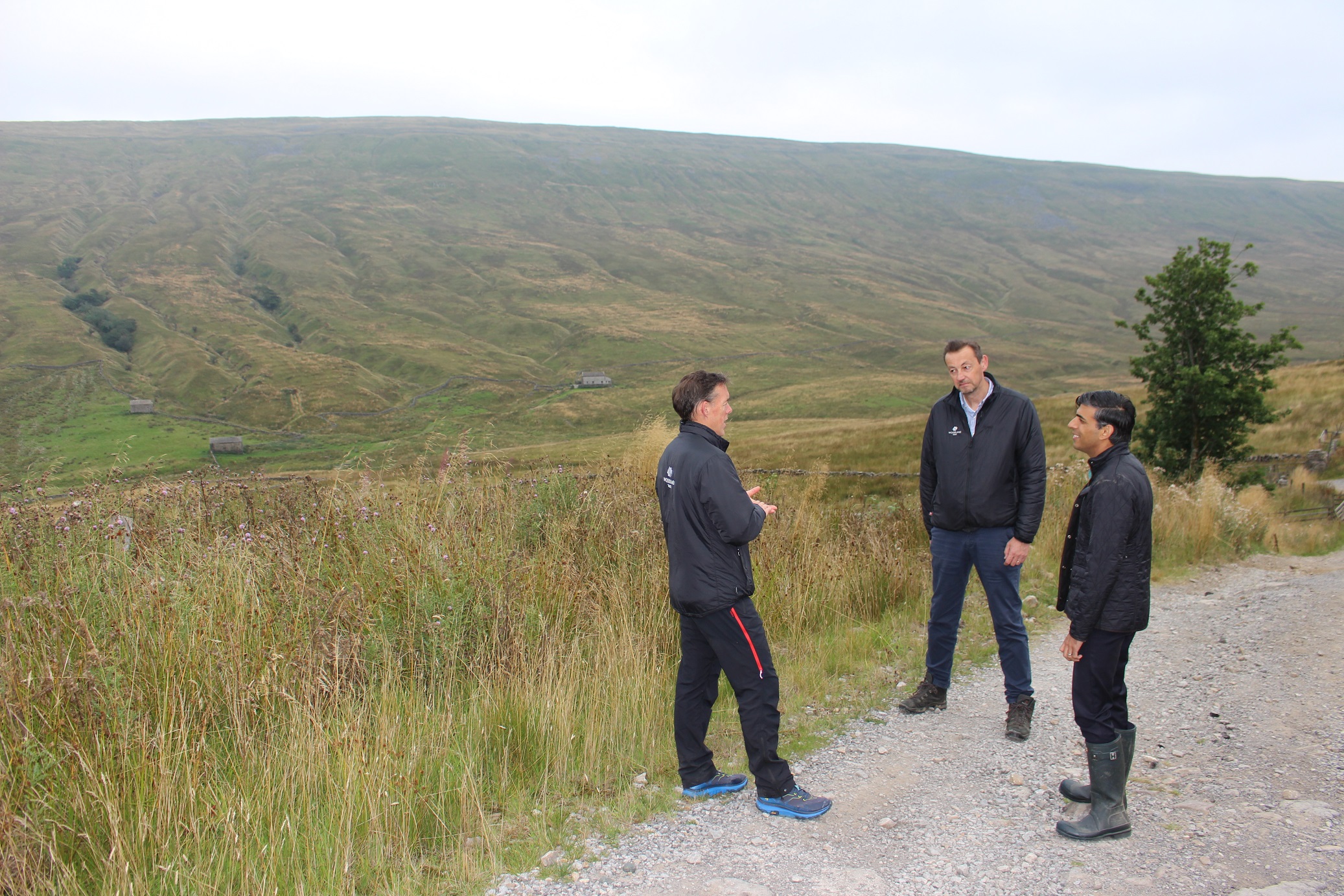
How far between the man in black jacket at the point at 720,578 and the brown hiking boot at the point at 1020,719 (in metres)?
1.65

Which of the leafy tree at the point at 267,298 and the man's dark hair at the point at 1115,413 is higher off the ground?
the man's dark hair at the point at 1115,413

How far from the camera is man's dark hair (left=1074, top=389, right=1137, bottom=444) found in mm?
3930

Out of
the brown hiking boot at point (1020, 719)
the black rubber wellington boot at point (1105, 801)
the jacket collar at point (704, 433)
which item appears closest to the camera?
the black rubber wellington boot at point (1105, 801)

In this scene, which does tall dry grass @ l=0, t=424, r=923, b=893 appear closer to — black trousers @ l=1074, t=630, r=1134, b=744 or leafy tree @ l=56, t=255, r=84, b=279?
black trousers @ l=1074, t=630, r=1134, b=744

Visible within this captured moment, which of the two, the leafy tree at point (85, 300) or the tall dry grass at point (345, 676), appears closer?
the tall dry grass at point (345, 676)

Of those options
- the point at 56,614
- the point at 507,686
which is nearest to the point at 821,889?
the point at 507,686

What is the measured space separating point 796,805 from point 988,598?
222 centimetres

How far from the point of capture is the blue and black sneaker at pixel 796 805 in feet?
12.8

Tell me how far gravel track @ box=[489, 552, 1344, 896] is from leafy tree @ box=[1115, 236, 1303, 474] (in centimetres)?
897

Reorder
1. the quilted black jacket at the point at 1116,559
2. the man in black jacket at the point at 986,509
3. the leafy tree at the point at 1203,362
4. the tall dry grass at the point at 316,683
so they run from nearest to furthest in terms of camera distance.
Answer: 1. the tall dry grass at the point at 316,683
2. the quilted black jacket at the point at 1116,559
3. the man in black jacket at the point at 986,509
4. the leafy tree at the point at 1203,362

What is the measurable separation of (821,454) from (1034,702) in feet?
88.5

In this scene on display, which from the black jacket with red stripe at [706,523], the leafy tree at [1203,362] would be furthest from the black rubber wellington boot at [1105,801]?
the leafy tree at [1203,362]

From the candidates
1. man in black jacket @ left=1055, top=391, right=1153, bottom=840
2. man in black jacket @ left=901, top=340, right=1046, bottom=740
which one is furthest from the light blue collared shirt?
man in black jacket @ left=1055, top=391, right=1153, bottom=840

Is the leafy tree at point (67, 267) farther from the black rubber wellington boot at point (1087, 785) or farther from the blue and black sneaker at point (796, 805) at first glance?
the black rubber wellington boot at point (1087, 785)
